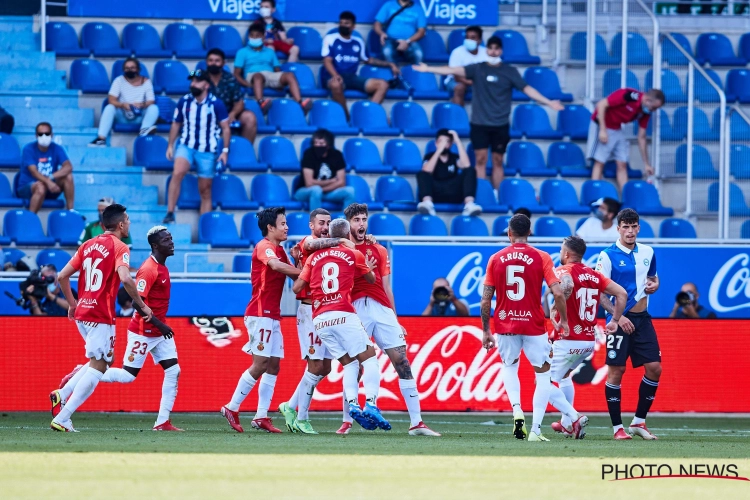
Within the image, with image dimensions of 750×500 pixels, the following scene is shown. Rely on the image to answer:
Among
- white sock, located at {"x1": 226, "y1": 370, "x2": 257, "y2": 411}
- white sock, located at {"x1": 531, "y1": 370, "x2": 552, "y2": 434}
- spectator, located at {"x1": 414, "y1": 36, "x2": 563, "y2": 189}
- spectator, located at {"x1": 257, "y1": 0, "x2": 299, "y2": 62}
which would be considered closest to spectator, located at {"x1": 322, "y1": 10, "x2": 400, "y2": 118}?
spectator, located at {"x1": 257, "y1": 0, "x2": 299, "y2": 62}

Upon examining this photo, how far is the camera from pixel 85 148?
738 inches

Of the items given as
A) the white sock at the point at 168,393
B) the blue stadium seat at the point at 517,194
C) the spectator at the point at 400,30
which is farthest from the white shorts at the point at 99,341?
the spectator at the point at 400,30

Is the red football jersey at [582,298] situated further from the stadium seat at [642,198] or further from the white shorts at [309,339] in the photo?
the stadium seat at [642,198]

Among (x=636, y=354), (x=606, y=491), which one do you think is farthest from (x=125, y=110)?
(x=606, y=491)

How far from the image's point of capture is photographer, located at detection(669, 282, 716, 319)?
15805 mm

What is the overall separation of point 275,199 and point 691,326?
6355 millimetres

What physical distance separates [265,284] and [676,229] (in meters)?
8.75

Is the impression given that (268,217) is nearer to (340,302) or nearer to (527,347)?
(340,302)

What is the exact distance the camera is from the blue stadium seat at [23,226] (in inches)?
672

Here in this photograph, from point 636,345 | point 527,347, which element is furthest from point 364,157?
point 527,347

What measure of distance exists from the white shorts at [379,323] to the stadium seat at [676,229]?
26.0ft

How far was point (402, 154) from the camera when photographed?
63.4 ft

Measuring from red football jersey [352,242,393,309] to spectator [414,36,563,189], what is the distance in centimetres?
751

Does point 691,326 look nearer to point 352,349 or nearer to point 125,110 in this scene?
point 352,349
